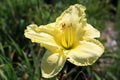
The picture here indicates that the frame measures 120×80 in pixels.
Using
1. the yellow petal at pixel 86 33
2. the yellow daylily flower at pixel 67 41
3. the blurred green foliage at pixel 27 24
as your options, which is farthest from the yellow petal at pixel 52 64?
the blurred green foliage at pixel 27 24

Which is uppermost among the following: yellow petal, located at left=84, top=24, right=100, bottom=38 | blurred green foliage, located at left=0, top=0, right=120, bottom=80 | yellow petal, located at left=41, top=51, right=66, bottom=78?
yellow petal, located at left=84, top=24, right=100, bottom=38

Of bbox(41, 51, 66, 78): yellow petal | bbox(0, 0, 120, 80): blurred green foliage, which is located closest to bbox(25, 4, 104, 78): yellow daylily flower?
bbox(41, 51, 66, 78): yellow petal

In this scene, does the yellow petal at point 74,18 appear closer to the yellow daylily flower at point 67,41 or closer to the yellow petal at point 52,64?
the yellow daylily flower at point 67,41

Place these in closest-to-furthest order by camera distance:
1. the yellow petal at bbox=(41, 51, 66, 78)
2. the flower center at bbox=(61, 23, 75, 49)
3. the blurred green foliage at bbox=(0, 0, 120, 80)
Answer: the yellow petal at bbox=(41, 51, 66, 78) < the flower center at bbox=(61, 23, 75, 49) < the blurred green foliage at bbox=(0, 0, 120, 80)

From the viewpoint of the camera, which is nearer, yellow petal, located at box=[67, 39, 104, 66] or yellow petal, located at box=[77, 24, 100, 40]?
yellow petal, located at box=[67, 39, 104, 66]

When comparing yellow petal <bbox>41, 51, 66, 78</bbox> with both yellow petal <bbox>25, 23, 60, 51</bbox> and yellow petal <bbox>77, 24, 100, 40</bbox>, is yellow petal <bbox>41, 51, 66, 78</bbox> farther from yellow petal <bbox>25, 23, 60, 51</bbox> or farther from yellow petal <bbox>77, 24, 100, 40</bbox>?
yellow petal <bbox>77, 24, 100, 40</bbox>

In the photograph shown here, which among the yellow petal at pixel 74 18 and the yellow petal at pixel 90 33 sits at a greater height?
the yellow petal at pixel 74 18

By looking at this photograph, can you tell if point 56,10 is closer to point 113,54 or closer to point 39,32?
point 113,54
